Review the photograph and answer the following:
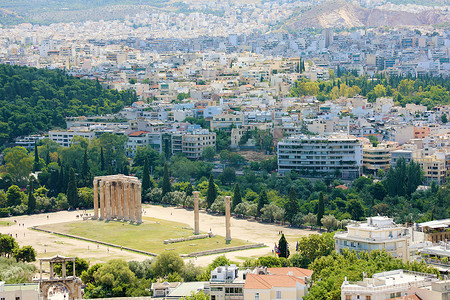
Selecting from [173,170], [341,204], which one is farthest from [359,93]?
[341,204]

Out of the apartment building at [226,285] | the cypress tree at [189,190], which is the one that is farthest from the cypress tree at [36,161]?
the apartment building at [226,285]

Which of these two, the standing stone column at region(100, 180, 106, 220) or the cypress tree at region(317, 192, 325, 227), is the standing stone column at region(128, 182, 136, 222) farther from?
the cypress tree at region(317, 192, 325, 227)

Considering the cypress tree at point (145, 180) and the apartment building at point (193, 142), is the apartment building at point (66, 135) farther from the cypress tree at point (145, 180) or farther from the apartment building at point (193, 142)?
the cypress tree at point (145, 180)

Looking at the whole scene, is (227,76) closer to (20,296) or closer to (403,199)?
(403,199)

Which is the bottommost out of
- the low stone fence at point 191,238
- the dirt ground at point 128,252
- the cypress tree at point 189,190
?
the dirt ground at point 128,252

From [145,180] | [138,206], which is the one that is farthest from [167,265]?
[145,180]

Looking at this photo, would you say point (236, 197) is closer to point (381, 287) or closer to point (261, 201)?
point (261, 201)
